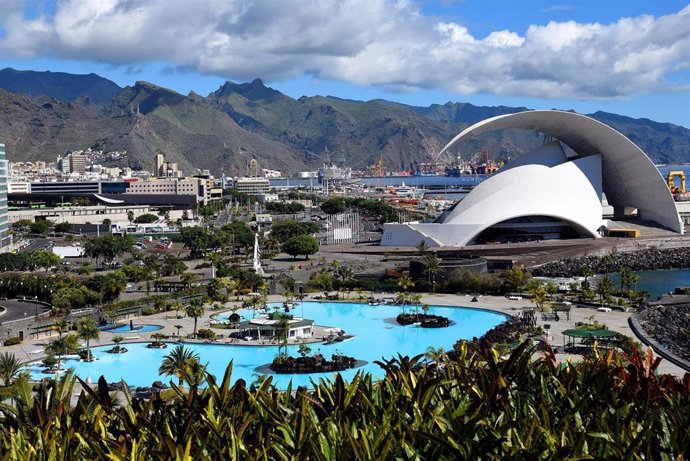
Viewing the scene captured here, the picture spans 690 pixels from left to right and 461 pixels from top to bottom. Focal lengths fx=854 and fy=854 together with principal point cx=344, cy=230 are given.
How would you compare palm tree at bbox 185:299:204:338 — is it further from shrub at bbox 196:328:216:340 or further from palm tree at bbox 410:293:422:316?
palm tree at bbox 410:293:422:316

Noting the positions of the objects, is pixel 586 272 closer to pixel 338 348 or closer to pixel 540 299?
pixel 540 299

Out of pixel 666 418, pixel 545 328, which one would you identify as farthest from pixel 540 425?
pixel 545 328

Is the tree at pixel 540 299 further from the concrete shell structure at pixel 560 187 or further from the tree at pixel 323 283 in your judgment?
the concrete shell structure at pixel 560 187

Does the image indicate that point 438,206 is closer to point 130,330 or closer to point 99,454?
point 130,330

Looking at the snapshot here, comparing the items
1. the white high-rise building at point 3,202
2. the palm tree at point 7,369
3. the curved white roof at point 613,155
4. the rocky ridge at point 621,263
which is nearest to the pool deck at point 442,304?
the palm tree at point 7,369

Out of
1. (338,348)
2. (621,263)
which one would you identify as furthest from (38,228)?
(338,348)
